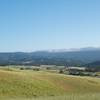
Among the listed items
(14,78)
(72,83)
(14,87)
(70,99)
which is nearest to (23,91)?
(14,87)

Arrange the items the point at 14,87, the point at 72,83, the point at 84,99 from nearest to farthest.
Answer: the point at 84,99, the point at 14,87, the point at 72,83

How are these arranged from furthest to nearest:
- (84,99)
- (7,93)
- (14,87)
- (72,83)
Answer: (72,83) < (14,87) < (7,93) < (84,99)

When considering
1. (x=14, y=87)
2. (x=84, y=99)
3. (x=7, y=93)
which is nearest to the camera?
(x=84, y=99)

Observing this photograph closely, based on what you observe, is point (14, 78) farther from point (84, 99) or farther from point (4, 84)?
point (84, 99)

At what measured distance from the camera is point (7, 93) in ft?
147

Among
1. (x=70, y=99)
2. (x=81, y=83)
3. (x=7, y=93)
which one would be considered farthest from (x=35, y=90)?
(x=70, y=99)

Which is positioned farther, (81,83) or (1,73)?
(81,83)

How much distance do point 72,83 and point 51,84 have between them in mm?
5225

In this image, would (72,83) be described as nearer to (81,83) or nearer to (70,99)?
(81,83)

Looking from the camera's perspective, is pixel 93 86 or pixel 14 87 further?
pixel 93 86

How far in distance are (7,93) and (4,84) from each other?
555cm

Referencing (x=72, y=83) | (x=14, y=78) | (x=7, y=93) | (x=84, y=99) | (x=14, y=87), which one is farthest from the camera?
(x=72, y=83)

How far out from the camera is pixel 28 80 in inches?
2219

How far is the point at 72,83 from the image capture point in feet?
198
